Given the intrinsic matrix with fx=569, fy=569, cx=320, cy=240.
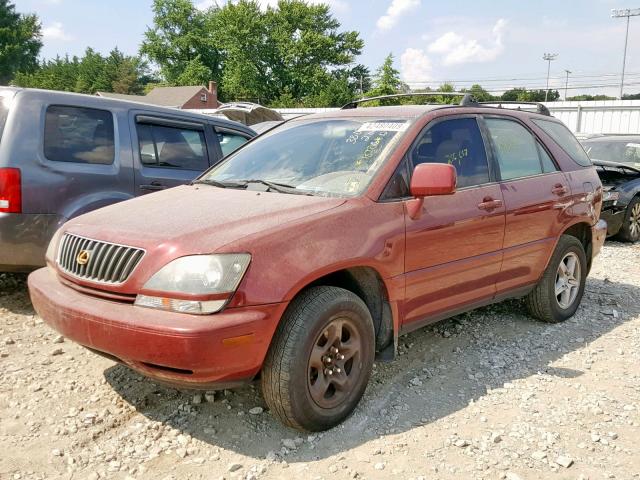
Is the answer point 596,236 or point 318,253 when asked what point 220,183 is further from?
point 596,236

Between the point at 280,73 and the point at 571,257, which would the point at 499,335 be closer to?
the point at 571,257

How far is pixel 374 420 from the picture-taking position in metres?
3.21

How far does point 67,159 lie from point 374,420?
3260 millimetres

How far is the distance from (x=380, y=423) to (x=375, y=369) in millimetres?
706

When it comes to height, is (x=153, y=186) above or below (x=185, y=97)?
below

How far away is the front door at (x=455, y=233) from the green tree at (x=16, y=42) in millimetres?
70243

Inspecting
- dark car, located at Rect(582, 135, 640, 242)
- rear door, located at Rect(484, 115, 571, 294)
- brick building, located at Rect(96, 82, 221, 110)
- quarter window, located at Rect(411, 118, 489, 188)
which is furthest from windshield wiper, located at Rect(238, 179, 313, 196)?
brick building, located at Rect(96, 82, 221, 110)

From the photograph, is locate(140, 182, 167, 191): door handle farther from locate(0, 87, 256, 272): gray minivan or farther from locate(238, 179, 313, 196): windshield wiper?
locate(238, 179, 313, 196): windshield wiper

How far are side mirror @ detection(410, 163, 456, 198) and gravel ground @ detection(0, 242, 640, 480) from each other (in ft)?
4.16

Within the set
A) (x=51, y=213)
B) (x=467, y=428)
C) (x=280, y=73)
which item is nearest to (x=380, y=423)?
(x=467, y=428)

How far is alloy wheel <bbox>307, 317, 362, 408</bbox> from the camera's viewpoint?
2.97 metres

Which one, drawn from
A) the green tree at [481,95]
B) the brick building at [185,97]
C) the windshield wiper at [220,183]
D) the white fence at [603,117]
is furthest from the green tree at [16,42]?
the windshield wiper at [220,183]

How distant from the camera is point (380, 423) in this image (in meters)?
3.18

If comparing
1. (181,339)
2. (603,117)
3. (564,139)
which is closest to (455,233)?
(181,339)
